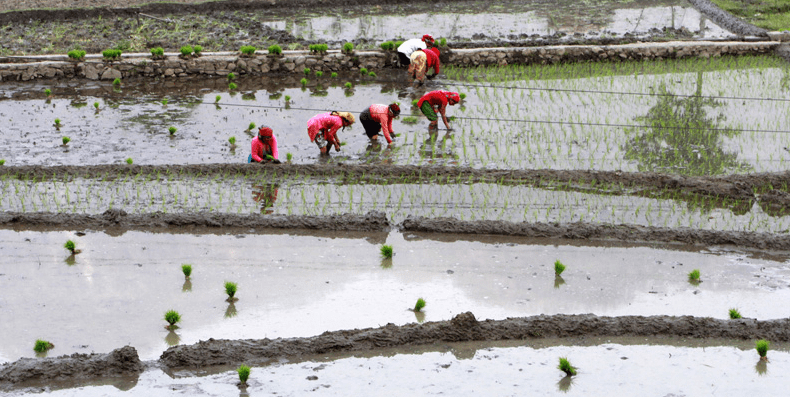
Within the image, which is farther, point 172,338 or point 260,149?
point 260,149

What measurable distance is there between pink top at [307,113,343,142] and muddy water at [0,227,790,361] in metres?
2.52

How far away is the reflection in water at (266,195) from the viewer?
8.90m

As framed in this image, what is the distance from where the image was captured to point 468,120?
11734 mm

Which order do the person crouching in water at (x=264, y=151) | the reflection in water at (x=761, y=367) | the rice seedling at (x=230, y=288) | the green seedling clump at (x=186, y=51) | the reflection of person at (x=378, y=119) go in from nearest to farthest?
the reflection in water at (x=761, y=367) < the rice seedling at (x=230, y=288) < the person crouching in water at (x=264, y=151) < the reflection of person at (x=378, y=119) < the green seedling clump at (x=186, y=51)

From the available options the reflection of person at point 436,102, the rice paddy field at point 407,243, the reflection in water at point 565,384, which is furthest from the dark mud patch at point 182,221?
the reflection of person at point 436,102

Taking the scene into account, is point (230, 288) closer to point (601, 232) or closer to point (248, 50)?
point (601, 232)

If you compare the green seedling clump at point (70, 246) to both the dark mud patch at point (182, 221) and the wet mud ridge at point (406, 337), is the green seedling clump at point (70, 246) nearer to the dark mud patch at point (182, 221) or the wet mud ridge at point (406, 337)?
the dark mud patch at point (182, 221)

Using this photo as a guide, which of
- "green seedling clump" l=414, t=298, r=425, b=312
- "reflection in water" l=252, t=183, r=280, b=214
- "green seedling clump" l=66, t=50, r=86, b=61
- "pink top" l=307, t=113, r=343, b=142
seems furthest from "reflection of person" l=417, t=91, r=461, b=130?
"green seedling clump" l=66, t=50, r=86, b=61

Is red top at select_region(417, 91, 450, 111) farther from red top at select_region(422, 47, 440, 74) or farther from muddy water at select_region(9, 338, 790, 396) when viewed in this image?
muddy water at select_region(9, 338, 790, 396)

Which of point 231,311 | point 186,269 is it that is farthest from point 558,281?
point 186,269

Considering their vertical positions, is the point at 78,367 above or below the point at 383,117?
below

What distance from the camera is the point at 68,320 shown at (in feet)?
21.3

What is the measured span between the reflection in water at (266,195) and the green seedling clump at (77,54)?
659 cm

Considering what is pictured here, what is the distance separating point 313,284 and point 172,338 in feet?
4.56
